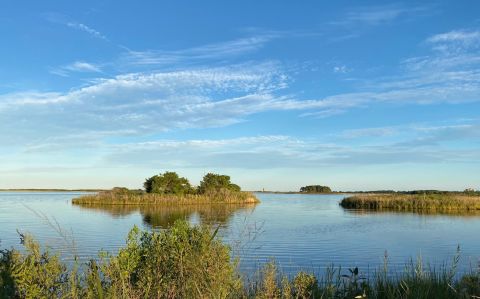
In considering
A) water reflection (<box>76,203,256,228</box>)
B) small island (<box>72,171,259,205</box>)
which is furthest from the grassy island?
water reflection (<box>76,203,256,228</box>)

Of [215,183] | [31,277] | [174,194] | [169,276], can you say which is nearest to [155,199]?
[174,194]

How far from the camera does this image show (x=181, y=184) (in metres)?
70.3

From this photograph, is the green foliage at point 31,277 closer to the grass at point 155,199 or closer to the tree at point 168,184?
the grass at point 155,199

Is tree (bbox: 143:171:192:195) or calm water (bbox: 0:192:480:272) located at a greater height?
tree (bbox: 143:171:192:195)

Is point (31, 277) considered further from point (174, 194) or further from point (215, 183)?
point (215, 183)

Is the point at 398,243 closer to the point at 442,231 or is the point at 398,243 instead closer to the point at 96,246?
the point at 442,231

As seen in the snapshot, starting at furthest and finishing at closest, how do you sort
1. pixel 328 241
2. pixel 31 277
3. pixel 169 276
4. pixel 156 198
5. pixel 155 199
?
pixel 156 198
pixel 155 199
pixel 328 241
pixel 169 276
pixel 31 277

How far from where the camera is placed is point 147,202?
64.4m

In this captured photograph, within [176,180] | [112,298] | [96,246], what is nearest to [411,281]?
[112,298]

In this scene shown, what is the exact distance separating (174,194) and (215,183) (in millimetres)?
9265

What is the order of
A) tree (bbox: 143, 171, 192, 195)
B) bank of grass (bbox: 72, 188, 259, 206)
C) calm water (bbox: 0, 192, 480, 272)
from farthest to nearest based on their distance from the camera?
tree (bbox: 143, 171, 192, 195) → bank of grass (bbox: 72, 188, 259, 206) → calm water (bbox: 0, 192, 480, 272)

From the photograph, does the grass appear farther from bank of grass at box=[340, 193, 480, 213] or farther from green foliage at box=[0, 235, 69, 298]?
green foliage at box=[0, 235, 69, 298]

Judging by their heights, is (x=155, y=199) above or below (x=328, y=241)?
above

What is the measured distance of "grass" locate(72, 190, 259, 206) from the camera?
64625mm
